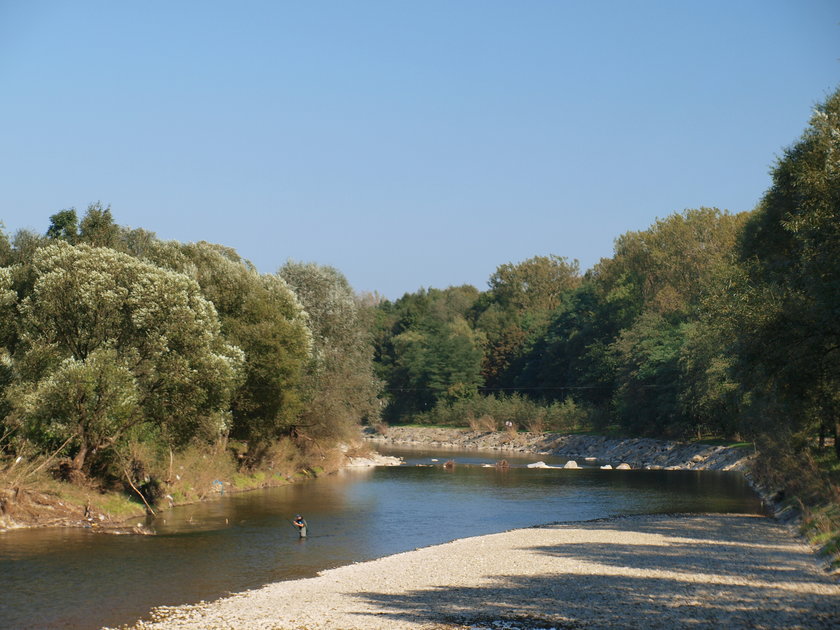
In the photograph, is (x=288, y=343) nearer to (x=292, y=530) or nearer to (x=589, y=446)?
(x=292, y=530)

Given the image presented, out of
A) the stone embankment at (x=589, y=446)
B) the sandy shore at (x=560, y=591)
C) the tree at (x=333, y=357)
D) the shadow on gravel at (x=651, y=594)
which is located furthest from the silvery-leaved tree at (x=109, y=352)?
the stone embankment at (x=589, y=446)

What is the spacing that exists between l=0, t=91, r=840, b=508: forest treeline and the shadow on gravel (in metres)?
6.23

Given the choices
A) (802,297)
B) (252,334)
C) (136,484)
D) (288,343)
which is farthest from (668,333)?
(136,484)

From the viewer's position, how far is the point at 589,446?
9194cm

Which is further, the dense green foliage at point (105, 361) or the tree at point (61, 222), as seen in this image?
the tree at point (61, 222)

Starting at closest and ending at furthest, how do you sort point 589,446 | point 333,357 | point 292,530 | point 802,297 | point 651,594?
point 651,594 < point 802,297 < point 292,530 < point 333,357 < point 589,446

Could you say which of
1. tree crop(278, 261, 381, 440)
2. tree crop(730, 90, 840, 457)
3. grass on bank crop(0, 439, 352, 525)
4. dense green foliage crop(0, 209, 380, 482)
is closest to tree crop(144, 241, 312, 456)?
grass on bank crop(0, 439, 352, 525)

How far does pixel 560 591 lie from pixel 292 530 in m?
17.2

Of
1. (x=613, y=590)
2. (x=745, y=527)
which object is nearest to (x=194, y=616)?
(x=613, y=590)

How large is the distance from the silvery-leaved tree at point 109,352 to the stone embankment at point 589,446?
42035 mm

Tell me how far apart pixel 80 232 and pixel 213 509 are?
19034 millimetres

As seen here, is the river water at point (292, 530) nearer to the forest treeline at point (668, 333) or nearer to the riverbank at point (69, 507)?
the riverbank at point (69, 507)

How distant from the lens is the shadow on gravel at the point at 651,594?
61.3 ft

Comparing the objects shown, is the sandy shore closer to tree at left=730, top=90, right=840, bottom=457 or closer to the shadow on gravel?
the shadow on gravel
